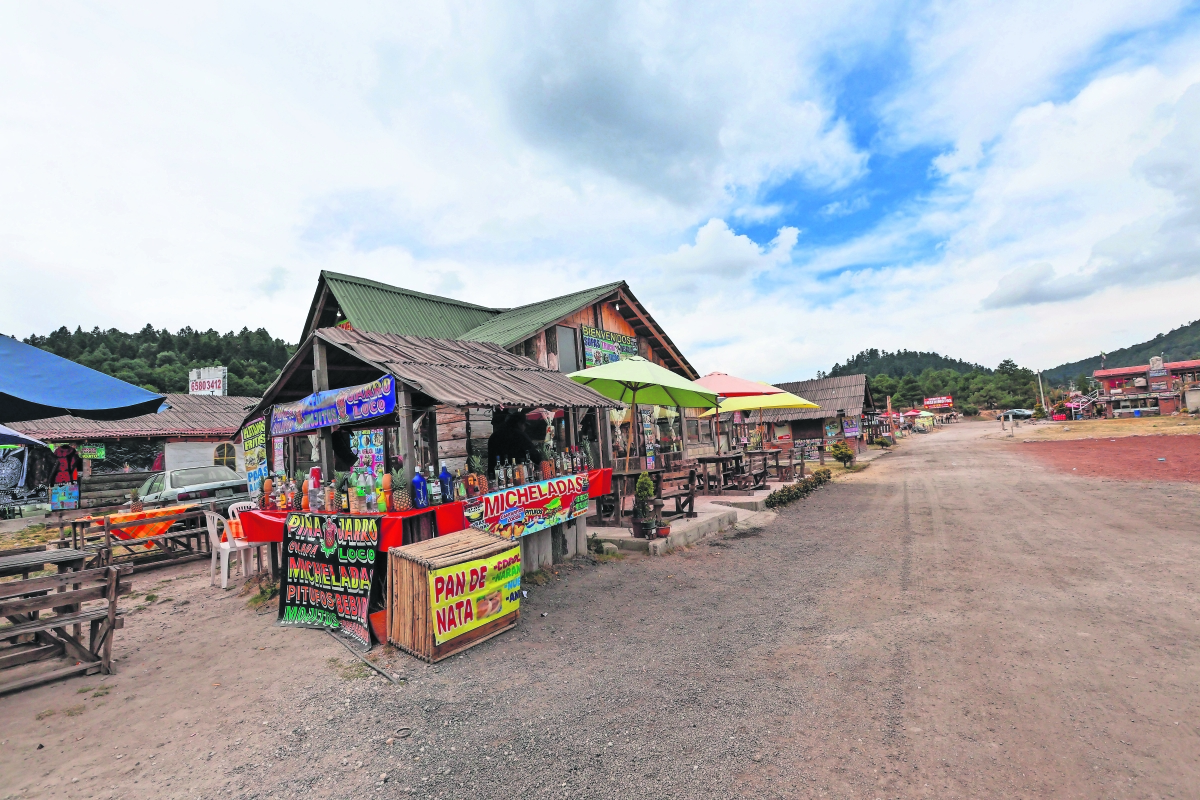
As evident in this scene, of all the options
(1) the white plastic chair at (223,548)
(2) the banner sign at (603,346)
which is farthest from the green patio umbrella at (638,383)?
(1) the white plastic chair at (223,548)

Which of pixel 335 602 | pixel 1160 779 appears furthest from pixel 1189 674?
pixel 335 602

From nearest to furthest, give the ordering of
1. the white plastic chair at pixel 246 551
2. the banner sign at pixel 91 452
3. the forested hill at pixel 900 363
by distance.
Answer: the white plastic chair at pixel 246 551, the banner sign at pixel 91 452, the forested hill at pixel 900 363

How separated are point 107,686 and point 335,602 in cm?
187

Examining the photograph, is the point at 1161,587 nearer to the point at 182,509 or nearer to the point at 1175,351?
the point at 182,509

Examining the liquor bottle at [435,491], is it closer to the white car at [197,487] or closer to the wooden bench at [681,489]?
the wooden bench at [681,489]

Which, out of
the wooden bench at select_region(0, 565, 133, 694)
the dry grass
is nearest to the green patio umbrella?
the wooden bench at select_region(0, 565, 133, 694)

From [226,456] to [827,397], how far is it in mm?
30675

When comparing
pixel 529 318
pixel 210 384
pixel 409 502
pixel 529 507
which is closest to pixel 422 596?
pixel 409 502

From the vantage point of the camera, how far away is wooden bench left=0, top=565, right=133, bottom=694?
4.64 metres

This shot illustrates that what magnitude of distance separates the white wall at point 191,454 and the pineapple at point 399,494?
1789 centimetres

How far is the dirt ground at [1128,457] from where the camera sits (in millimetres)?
14984

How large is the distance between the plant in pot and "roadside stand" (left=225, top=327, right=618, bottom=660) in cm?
77

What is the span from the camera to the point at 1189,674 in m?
3.85

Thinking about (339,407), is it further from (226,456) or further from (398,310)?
(226,456)
